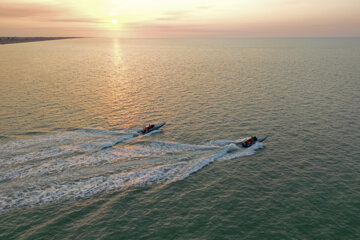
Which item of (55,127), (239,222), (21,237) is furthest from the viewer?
(55,127)

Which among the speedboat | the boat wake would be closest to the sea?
the boat wake

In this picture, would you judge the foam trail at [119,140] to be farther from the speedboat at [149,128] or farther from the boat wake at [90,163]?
the speedboat at [149,128]

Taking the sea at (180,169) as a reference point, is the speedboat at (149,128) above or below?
above

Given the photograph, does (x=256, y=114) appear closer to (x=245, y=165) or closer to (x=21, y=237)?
(x=245, y=165)

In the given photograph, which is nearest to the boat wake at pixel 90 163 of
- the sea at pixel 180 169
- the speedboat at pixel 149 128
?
the sea at pixel 180 169

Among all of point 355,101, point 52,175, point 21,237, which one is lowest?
point 21,237

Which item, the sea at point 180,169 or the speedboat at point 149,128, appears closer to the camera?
the sea at point 180,169

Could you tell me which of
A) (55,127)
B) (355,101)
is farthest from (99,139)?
(355,101)

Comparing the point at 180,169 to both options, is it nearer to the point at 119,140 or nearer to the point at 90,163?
the point at 90,163
